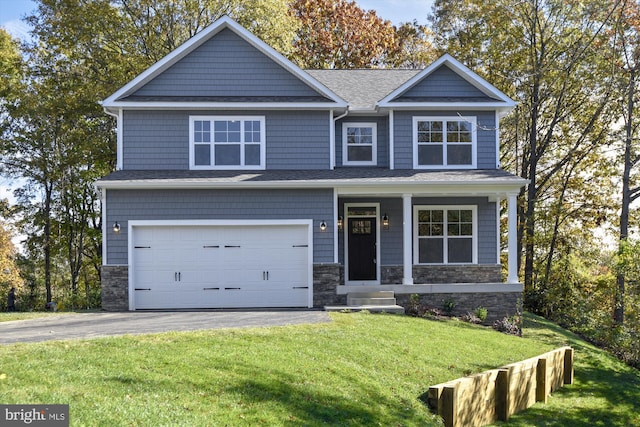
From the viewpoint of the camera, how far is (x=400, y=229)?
19.0 m

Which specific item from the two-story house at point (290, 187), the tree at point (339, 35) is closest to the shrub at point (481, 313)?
the two-story house at point (290, 187)

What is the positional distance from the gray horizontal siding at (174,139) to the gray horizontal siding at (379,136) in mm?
1454

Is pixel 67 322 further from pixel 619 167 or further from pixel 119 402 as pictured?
pixel 619 167

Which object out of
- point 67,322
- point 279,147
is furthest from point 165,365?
point 279,147

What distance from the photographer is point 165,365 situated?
8688 mm

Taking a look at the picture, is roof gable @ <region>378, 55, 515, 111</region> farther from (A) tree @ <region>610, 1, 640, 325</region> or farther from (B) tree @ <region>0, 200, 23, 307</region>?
(B) tree @ <region>0, 200, 23, 307</region>

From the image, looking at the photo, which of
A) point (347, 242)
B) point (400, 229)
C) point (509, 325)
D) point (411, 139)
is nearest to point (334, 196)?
point (347, 242)

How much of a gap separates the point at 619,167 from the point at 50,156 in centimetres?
2361

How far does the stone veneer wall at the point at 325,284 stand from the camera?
674 inches

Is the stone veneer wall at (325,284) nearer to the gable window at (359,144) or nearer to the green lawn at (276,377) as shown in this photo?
the green lawn at (276,377)

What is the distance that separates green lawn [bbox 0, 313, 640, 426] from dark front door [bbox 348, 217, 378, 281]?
5164 millimetres

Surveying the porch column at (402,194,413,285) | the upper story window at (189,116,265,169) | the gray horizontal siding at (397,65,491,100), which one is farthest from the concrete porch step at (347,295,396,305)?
the gray horizontal siding at (397,65,491,100)

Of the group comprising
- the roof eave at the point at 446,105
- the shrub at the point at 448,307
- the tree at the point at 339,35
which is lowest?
the shrub at the point at 448,307

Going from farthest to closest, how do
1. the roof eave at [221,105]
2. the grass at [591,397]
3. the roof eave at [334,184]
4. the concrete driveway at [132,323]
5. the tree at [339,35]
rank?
Answer: the tree at [339,35] → the roof eave at [221,105] → the roof eave at [334,184] → the concrete driveway at [132,323] → the grass at [591,397]
